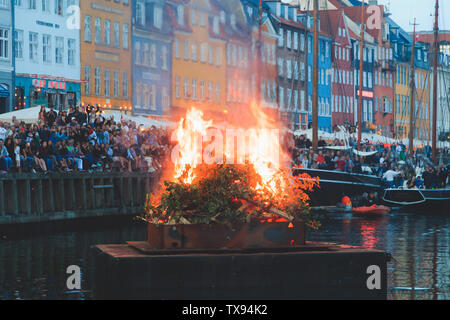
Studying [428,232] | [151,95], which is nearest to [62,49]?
[151,95]

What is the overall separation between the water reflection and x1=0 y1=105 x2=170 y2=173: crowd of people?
6734mm

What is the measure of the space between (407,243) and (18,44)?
39.8m

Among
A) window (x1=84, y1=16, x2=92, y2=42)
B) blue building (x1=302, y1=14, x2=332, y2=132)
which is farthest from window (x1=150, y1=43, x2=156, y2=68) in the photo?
blue building (x1=302, y1=14, x2=332, y2=132)

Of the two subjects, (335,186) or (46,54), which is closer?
(335,186)

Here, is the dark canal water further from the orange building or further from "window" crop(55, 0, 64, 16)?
the orange building

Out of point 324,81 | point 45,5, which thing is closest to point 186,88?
point 45,5

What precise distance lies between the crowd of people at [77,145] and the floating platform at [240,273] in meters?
16.9

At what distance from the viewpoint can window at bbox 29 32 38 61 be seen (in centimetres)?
6612

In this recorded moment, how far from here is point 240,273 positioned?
648 inches

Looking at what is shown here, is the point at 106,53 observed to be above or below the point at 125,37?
below

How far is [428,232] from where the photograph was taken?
3434 centimetres

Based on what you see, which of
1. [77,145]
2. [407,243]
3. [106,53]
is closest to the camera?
[407,243]

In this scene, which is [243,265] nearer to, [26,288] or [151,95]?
[26,288]

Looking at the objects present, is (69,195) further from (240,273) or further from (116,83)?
(116,83)
